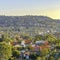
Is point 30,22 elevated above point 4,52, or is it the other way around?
point 30,22

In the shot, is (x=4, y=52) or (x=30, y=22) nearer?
(x=4, y=52)

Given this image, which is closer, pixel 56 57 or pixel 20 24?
pixel 56 57

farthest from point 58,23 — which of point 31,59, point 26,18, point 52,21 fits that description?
point 31,59

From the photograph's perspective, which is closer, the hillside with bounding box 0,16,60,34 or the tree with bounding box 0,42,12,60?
the tree with bounding box 0,42,12,60

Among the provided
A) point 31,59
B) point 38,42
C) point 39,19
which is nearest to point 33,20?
point 39,19

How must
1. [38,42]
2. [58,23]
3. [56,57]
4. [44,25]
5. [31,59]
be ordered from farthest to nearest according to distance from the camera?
[58,23] < [44,25] < [38,42] < [31,59] < [56,57]

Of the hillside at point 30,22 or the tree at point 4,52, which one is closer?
the tree at point 4,52

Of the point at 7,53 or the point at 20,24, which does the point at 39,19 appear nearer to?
the point at 20,24

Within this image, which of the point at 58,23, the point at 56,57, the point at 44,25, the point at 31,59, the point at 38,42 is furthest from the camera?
the point at 58,23

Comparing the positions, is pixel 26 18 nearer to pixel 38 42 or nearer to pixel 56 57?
Result: pixel 38 42
